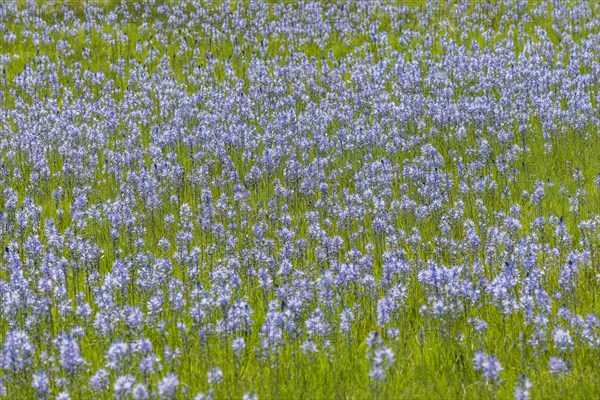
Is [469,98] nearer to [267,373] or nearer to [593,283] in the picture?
[593,283]

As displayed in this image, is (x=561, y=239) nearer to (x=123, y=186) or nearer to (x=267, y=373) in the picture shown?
(x=267, y=373)

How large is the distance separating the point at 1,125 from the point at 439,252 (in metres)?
7.01

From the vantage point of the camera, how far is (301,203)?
7.79 m

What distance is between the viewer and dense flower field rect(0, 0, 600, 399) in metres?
4.39

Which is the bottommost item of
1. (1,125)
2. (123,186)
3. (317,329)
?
(317,329)

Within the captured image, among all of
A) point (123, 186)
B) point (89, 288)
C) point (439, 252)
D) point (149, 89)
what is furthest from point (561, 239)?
point (149, 89)

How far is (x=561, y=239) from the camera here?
575 cm

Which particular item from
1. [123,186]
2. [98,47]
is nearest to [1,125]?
[123,186]

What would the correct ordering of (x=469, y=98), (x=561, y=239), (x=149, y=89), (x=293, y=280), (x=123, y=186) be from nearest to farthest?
(x=293, y=280) → (x=561, y=239) → (x=123, y=186) → (x=469, y=98) → (x=149, y=89)

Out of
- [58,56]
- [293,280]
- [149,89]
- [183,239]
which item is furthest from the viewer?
[58,56]

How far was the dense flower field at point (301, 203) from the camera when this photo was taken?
14.4ft

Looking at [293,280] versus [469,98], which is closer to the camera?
[293,280]

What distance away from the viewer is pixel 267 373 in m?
4.43

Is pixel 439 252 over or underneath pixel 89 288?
over
